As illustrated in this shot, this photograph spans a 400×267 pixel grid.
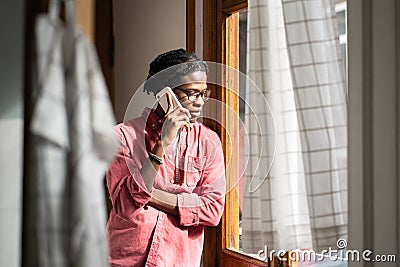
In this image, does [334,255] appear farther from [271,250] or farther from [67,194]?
[67,194]

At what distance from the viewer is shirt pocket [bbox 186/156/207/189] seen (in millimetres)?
1536

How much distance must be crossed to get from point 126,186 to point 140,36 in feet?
2.21

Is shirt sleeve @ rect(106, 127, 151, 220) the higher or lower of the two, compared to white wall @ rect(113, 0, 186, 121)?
lower

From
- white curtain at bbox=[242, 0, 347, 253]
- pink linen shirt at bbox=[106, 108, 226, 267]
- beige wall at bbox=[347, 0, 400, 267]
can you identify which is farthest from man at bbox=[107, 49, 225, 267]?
beige wall at bbox=[347, 0, 400, 267]

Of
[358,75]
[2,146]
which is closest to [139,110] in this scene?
[2,146]

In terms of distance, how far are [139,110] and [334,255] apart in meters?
0.69

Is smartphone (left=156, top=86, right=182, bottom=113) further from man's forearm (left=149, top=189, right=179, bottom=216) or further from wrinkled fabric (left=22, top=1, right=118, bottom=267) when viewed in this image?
wrinkled fabric (left=22, top=1, right=118, bottom=267)

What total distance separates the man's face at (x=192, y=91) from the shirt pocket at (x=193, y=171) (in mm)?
127

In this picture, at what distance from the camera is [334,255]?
1.15 m

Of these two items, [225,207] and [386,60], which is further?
[225,207]

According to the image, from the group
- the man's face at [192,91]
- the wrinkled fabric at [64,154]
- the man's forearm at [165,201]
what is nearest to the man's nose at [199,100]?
the man's face at [192,91]

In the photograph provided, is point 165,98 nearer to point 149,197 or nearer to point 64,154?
point 149,197

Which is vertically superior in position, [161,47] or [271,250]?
[161,47]

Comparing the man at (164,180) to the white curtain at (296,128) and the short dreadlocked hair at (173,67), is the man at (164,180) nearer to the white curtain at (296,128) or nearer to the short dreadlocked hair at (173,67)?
the short dreadlocked hair at (173,67)
